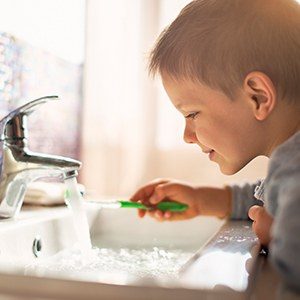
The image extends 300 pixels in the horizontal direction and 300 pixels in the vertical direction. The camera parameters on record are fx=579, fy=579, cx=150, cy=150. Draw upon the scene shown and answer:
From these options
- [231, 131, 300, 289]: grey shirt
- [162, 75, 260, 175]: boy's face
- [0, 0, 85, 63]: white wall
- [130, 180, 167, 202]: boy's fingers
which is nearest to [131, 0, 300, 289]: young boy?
[162, 75, 260, 175]: boy's face

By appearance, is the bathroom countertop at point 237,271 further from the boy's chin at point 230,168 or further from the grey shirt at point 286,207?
the boy's chin at point 230,168

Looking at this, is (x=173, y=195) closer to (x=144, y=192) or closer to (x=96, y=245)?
(x=144, y=192)

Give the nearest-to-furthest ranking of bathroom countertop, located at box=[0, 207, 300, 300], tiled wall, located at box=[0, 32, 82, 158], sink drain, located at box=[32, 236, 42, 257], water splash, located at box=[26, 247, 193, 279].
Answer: bathroom countertop, located at box=[0, 207, 300, 300]
water splash, located at box=[26, 247, 193, 279]
sink drain, located at box=[32, 236, 42, 257]
tiled wall, located at box=[0, 32, 82, 158]

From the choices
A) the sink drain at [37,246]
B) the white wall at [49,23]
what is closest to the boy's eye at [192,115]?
the sink drain at [37,246]

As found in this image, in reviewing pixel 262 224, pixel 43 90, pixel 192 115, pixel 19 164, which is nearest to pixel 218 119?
pixel 192 115

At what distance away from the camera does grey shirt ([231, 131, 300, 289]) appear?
1.37 ft

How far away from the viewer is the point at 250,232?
2.50 ft

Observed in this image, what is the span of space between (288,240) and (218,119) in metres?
0.35

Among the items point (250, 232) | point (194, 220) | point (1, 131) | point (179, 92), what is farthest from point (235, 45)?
point (194, 220)

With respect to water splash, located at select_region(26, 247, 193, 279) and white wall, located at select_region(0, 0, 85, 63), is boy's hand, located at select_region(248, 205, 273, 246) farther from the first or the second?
white wall, located at select_region(0, 0, 85, 63)

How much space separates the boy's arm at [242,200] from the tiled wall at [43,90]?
0.37 meters

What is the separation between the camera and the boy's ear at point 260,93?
2.29ft

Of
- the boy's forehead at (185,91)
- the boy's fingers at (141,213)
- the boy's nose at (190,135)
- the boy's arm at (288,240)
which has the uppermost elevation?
the boy's forehead at (185,91)

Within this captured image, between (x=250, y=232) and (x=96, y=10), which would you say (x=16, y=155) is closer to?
(x=250, y=232)
